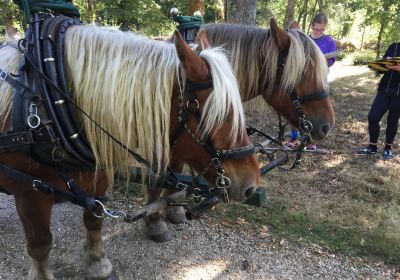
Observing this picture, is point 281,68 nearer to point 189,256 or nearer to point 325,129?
point 325,129

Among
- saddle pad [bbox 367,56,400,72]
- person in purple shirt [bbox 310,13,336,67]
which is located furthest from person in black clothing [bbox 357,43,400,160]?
person in purple shirt [bbox 310,13,336,67]

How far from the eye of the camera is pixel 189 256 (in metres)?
3.25

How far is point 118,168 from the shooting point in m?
2.01

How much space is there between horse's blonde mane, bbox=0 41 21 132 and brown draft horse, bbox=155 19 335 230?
1342 mm

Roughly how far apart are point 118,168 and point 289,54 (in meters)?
1.69

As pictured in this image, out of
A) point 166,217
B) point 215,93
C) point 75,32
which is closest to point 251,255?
point 166,217

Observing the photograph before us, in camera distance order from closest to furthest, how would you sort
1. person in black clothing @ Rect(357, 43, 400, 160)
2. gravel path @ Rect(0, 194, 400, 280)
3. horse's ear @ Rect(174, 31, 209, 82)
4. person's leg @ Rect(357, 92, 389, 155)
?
horse's ear @ Rect(174, 31, 209, 82)
gravel path @ Rect(0, 194, 400, 280)
person in black clothing @ Rect(357, 43, 400, 160)
person's leg @ Rect(357, 92, 389, 155)

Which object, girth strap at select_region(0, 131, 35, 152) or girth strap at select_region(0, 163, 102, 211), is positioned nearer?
girth strap at select_region(0, 131, 35, 152)

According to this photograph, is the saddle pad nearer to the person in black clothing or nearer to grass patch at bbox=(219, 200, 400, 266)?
the person in black clothing

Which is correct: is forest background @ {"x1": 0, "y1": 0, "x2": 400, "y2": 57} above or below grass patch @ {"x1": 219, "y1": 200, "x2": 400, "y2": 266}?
above

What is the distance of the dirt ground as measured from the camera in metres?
3.01

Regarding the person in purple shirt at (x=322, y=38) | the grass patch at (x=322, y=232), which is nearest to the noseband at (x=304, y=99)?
the grass patch at (x=322, y=232)

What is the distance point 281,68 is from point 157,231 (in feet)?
6.07

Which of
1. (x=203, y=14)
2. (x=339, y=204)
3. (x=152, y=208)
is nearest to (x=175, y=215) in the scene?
(x=152, y=208)
